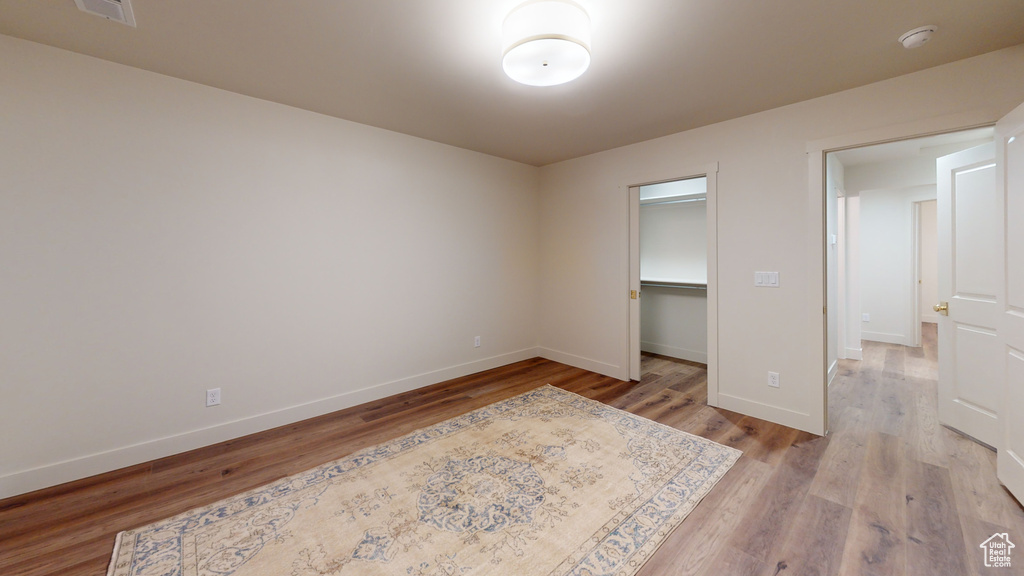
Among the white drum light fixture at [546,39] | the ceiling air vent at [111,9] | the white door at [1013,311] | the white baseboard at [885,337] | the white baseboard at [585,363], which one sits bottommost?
the white baseboard at [585,363]

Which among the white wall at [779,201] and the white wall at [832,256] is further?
the white wall at [832,256]

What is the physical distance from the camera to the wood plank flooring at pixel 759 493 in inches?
66.2

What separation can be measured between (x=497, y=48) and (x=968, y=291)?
3825mm

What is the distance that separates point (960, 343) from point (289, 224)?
541cm

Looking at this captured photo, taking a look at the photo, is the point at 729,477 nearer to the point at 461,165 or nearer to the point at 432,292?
the point at 432,292

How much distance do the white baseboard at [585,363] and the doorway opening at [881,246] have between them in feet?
7.35

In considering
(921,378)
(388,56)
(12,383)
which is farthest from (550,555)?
(921,378)

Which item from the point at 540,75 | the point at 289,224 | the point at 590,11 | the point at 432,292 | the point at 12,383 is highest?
the point at 590,11

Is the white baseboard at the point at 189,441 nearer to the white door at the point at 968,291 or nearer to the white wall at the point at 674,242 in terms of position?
the white wall at the point at 674,242

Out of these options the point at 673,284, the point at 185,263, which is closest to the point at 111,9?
the point at 185,263

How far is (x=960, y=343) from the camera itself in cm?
283

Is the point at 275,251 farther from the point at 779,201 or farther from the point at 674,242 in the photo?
the point at 674,242

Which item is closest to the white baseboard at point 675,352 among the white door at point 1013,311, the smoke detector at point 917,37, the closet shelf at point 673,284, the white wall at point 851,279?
the closet shelf at point 673,284

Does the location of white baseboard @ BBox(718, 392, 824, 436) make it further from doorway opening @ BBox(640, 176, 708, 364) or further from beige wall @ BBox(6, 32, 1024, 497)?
doorway opening @ BBox(640, 176, 708, 364)
